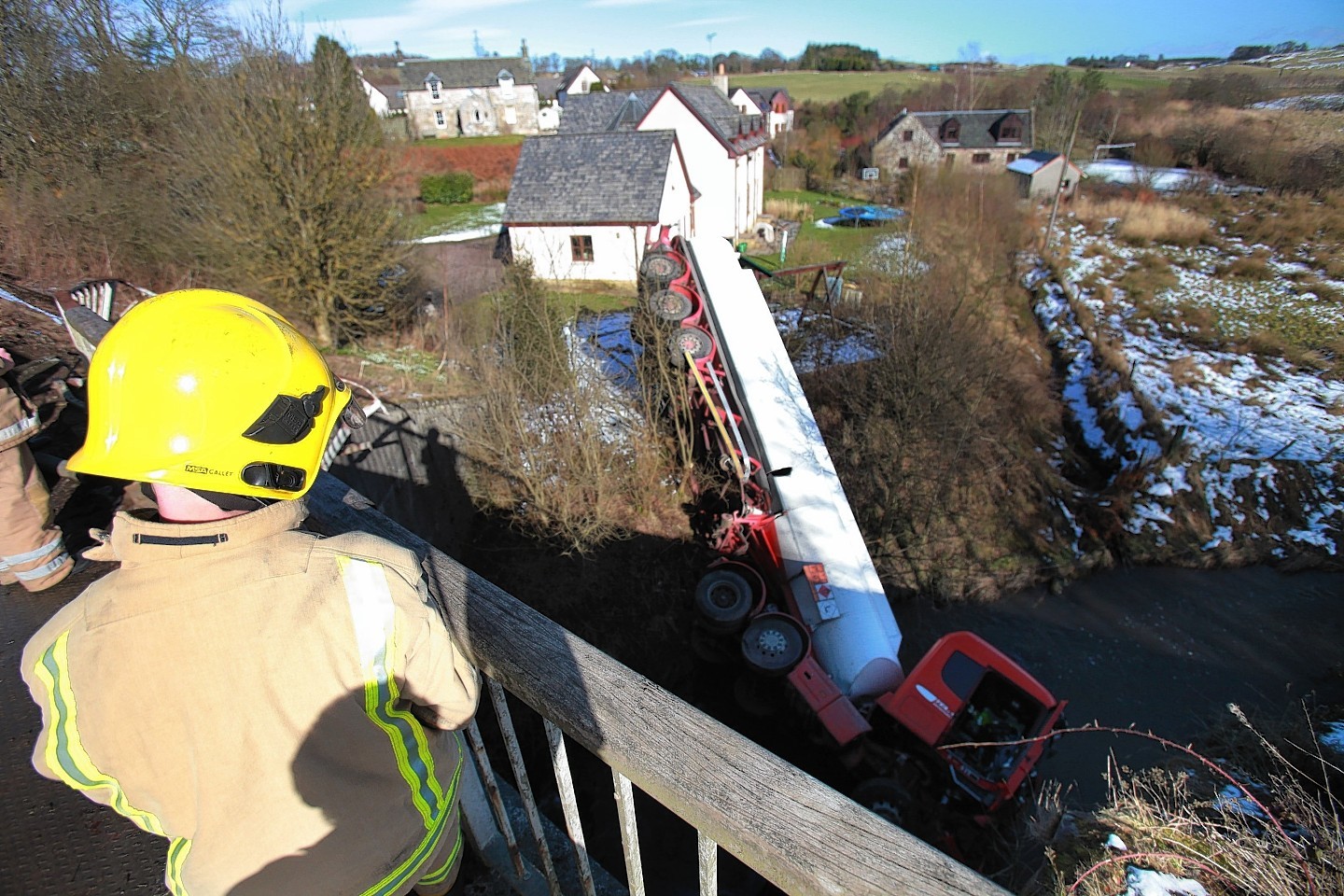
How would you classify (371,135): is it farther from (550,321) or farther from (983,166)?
(983,166)

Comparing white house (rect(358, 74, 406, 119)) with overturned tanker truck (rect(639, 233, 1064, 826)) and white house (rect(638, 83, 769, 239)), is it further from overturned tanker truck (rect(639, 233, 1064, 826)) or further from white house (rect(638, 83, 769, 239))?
overturned tanker truck (rect(639, 233, 1064, 826))

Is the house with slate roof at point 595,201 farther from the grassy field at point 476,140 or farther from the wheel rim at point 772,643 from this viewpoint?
the grassy field at point 476,140

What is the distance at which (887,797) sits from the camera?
5930mm

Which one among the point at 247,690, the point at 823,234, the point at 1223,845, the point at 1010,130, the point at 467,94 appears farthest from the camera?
the point at 467,94

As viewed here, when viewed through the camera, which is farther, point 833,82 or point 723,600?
point 833,82

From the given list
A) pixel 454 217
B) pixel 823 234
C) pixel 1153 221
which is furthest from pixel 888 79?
pixel 454 217

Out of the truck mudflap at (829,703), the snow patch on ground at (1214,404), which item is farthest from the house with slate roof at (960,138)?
the truck mudflap at (829,703)

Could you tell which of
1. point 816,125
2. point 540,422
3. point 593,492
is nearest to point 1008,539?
point 593,492

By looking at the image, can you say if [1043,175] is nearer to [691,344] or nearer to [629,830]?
[691,344]

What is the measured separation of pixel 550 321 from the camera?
33.9ft

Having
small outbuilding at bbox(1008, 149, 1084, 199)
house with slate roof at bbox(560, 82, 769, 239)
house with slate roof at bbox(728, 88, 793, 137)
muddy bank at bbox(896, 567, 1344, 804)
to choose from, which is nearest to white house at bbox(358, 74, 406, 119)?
house with slate roof at bbox(728, 88, 793, 137)

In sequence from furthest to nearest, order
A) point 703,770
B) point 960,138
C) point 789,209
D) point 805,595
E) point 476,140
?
1. point 476,140
2. point 960,138
3. point 789,209
4. point 805,595
5. point 703,770

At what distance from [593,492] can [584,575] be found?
1353 mm

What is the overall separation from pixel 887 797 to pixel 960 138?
142 feet
